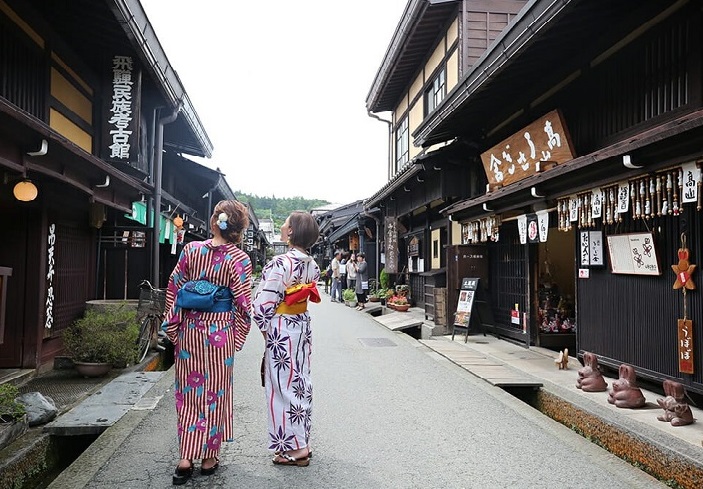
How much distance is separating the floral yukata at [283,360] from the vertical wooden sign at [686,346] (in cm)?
421

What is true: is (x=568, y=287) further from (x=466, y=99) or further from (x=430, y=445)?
(x=430, y=445)

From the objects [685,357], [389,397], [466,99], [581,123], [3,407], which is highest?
[466,99]

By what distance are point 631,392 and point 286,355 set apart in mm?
3883

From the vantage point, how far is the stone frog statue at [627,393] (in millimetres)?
5688

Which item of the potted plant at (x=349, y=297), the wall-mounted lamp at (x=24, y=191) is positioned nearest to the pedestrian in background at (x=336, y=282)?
the potted plant at (x=349, y=297)

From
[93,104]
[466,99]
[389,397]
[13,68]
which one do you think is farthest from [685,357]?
[93,104]

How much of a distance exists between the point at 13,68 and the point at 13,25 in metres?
0.56

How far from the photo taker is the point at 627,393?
572cm

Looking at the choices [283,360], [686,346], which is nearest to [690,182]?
[686,346]

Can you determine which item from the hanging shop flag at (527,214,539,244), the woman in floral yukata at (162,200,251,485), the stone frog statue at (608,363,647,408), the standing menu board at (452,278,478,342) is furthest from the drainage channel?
the standing menu board at (452,278,478,342)

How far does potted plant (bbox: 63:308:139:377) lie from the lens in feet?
26.1

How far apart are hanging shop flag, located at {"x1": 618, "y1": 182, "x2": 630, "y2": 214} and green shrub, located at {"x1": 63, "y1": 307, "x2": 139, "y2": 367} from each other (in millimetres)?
A: 7424

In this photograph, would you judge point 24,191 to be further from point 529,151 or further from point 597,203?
point 529,151

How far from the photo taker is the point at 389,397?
23.2 ft
